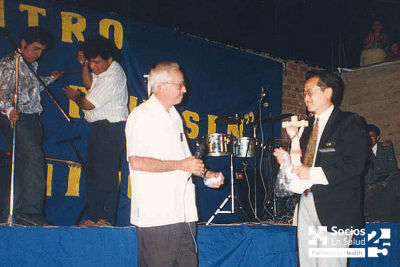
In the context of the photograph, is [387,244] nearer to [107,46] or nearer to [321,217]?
[321,217]

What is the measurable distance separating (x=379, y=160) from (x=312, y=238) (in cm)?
371

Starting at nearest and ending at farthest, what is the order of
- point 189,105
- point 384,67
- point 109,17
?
1. point 109,17
2. point 189,105
3. point 384,67

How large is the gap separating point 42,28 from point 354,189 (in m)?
3.80

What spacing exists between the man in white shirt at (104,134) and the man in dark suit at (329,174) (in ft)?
5.61

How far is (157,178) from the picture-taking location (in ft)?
8.02

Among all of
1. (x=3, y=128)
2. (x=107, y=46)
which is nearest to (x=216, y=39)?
(x=107, y=46)

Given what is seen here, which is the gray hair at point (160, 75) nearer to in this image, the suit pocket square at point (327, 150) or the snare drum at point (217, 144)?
the suit pocket square at point (327, 150)

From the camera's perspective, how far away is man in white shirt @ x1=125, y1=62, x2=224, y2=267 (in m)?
2.37

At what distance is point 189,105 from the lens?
5.87 metres

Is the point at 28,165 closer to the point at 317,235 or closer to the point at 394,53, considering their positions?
the point at 317,235

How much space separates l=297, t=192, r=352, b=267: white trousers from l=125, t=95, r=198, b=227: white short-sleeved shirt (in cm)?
77

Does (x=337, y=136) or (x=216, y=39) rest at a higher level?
(x=216, y=39)

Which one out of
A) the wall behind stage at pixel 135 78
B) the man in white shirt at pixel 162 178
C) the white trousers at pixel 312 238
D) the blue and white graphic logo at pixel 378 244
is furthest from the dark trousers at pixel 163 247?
the wall behind stage at pixel 135 78

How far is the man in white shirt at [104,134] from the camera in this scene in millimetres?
3564
